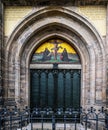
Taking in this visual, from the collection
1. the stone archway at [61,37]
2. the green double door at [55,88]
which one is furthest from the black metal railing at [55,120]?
the stone archway at [61,37]

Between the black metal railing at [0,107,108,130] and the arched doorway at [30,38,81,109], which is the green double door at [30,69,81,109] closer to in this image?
the arched doorway at [30,38,81,109]

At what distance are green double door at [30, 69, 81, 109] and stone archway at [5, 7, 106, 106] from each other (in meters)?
0.34

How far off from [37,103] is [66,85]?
1.29 meters

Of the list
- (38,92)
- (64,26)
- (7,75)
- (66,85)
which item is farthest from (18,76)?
(64,26)

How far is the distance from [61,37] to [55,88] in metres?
1.92

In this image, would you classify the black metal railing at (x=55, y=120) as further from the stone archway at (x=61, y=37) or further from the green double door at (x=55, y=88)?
Result: the stone archway at (x=61, y=37)

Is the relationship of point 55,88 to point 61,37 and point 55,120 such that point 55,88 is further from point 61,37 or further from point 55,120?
point 61,37

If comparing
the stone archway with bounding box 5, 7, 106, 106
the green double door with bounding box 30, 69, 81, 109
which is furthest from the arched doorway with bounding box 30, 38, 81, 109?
the stone archway with bounding box 5, 7, 106, 106

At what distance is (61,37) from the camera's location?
722 cm

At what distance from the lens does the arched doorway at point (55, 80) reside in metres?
Result: 7.33

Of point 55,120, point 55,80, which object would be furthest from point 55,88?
point 55,120

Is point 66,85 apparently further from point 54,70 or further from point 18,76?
point 18,76

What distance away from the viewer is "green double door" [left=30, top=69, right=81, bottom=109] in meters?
7.34

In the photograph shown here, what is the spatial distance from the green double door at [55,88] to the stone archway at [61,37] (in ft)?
1.11
